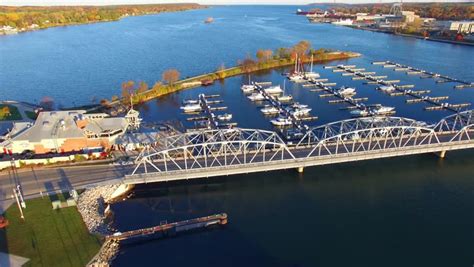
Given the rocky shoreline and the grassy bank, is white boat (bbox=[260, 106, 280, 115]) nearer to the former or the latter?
the grassy bank

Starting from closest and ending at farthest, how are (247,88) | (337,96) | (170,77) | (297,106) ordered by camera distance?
1. (297,106)
2. (337,96)
3. (247,88)
4. (170,77)

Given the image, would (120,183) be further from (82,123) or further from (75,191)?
(82,123)

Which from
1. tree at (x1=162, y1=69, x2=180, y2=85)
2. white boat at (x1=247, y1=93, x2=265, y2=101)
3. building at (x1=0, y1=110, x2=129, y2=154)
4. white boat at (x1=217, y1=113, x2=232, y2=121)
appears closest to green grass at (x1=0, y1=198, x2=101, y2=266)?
building at (x1=0, y1=110, x2=129, y2=154)

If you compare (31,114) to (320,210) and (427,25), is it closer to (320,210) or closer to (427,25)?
(320,210)

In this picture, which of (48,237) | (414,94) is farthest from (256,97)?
(48,237)

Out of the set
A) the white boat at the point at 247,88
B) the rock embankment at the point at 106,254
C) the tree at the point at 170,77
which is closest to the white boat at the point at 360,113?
the white boat at the point at 247,88
